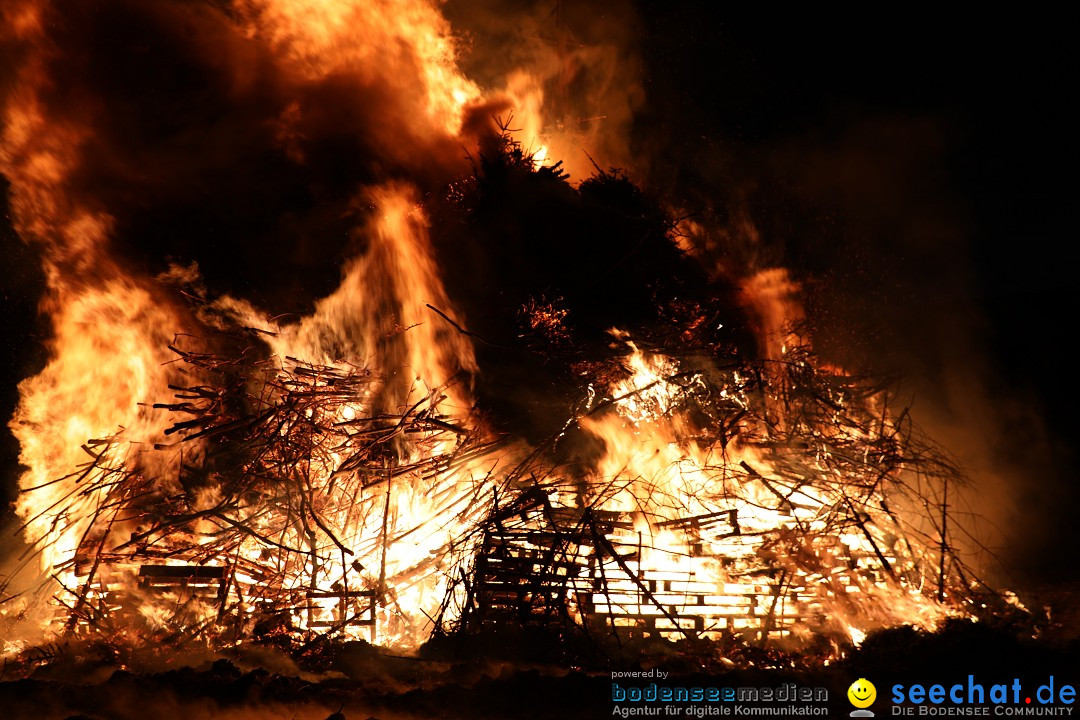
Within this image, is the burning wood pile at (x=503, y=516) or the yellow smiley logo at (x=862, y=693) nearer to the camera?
the yellow smiley logo at (x=862, y=693)

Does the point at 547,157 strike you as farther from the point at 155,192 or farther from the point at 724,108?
the point at 155,192

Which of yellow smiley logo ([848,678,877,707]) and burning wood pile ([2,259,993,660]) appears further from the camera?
burning wood pile ([2,259,993,660])

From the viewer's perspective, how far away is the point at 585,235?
6305mm

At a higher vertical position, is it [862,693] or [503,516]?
[503,516]

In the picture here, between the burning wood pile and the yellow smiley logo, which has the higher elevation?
the burning wood pile

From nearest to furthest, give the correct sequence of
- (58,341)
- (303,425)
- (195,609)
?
(195,609)
(303,425)
(58,341)

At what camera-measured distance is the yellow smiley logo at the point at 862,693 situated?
360cm

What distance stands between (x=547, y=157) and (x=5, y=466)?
7.25m

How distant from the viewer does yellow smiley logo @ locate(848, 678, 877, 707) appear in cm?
360

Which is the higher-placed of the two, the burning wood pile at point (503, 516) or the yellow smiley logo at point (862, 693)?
the burning wood pile at point (503, 516)

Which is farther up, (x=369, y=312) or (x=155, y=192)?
(x=155, y=192)

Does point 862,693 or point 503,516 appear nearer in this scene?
point 862,693

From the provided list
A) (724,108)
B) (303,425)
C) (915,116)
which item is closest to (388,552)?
(303,425)

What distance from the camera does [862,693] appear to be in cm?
364
